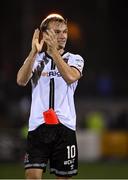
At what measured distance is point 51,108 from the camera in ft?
22.2

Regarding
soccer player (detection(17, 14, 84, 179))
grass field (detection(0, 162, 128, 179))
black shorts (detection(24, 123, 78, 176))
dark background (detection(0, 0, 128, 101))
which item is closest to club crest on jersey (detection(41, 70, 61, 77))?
soccer player (detection(17, 14, 84, 179))

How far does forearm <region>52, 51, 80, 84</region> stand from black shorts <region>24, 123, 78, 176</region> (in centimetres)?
45

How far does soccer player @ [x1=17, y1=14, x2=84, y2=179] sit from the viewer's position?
265 inches

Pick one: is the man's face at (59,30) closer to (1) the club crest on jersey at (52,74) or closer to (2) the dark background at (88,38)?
(1) the club crest on jersey at (52,74)

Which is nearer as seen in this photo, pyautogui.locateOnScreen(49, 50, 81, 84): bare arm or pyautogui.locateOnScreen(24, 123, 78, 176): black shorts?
pyautogui.locateOnScreen(49, 50, 81, 84): bare arm

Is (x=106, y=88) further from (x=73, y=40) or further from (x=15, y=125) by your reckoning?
(x=15, y=125)

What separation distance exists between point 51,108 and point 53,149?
378 mm

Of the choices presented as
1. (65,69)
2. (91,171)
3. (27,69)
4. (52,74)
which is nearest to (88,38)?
(91,171)

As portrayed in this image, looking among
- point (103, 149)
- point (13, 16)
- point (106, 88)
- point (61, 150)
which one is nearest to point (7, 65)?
point (13, 16)

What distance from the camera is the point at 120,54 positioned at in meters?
22.1

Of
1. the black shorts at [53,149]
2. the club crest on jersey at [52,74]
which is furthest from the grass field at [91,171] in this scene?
the club crest on jersey at [52,74]

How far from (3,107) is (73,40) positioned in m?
2.87

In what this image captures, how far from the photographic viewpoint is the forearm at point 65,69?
650cm

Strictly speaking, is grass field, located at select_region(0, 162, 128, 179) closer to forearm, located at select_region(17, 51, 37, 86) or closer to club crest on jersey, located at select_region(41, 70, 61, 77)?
club crest on jersey, located at select_region(41, 70, 61, 77)
